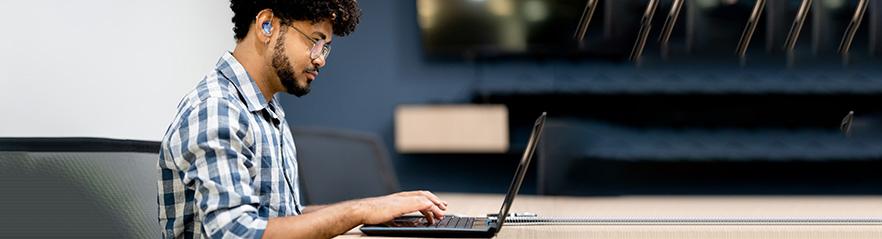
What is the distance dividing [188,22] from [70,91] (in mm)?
942

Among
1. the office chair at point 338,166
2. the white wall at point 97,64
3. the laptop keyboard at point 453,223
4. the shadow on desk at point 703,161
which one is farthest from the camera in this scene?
the office chair at point 338,166

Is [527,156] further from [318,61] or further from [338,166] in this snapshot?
[338,166]

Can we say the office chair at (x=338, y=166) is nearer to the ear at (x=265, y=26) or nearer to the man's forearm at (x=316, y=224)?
the ear at (x=265, y=26)

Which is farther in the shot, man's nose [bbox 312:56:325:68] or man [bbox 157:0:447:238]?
man's nose [bbox 312:56:325:68]

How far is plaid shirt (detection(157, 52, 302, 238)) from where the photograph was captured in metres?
0.97

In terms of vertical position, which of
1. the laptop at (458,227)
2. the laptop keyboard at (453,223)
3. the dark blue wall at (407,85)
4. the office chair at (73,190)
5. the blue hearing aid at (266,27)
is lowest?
the dark blue wall at (407,85)

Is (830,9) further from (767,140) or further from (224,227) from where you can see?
(224,227)

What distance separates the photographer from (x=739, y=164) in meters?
0.94

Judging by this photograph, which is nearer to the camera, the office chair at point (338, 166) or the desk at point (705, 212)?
the desk at point (705, 212)

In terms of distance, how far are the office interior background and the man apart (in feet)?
1.09

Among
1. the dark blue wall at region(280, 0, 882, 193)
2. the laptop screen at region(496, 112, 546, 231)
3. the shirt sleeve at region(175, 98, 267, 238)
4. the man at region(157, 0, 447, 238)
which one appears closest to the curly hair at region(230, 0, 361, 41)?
the man at region(157, 0, 447, 238)

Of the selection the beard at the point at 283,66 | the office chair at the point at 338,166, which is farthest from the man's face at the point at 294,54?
the office chair at the point at 338,166

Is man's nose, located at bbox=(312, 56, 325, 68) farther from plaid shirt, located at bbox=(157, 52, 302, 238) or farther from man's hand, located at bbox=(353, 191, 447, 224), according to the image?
man's hand, located at bbox=(353, 191, 447, 224)

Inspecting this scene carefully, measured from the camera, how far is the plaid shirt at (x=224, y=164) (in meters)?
0.97
